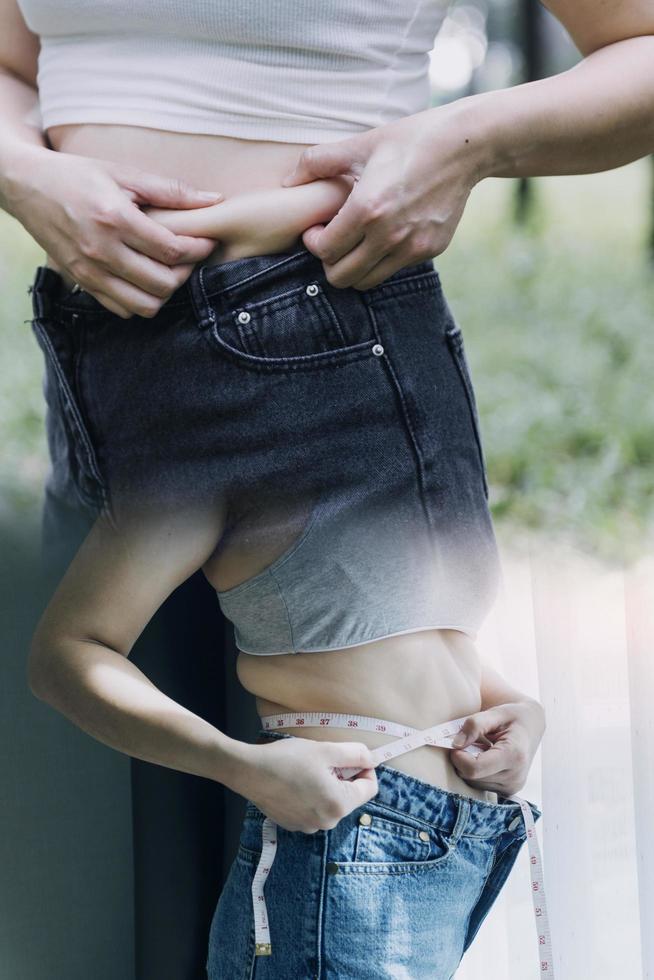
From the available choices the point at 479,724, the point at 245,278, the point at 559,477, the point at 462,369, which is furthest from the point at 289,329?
the point at 559,477

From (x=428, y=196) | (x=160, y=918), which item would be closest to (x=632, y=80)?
(x=428, y=196)

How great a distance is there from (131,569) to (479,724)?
1.02 feet

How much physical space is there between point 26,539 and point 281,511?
1.20 feet

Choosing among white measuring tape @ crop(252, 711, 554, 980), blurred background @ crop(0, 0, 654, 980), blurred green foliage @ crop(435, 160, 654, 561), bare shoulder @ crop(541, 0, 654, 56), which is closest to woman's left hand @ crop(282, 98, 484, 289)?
bare shoulder @ crop(541, 0, 654, 56)

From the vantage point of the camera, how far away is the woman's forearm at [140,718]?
836 mm

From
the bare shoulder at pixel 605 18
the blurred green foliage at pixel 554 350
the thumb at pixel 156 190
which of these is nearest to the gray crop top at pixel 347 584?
the thumb at pixel 156 190

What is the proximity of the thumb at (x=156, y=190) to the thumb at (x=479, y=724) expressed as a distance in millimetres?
459

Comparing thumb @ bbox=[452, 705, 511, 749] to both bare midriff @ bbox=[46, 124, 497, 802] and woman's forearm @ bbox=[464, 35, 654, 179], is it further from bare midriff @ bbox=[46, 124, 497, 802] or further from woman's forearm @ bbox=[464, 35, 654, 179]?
woman's forearm @ bbox=[464, 35, 654, 179]

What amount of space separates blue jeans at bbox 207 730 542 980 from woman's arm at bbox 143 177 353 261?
0.38 metres

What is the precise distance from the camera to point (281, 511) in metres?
0.82

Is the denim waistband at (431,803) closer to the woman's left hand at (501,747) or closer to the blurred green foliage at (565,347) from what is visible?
the woman's left hand at (501,747)

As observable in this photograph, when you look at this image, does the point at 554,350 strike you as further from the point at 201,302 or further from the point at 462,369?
the point at 201,302

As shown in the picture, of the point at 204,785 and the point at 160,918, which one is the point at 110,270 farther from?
the point at 160,918

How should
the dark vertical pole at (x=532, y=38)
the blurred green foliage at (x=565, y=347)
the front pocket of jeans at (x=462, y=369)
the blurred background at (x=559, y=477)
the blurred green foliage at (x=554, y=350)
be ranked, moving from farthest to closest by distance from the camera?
the dark vertical pole at (x=532, y=38), the blurred green foliage at (x=565, y=347), the blurred green foliage at (x=554, y=350), the blurred background at (x=559, y=477), the front pocket of jeans at (x=462, y=369)
